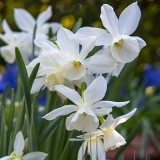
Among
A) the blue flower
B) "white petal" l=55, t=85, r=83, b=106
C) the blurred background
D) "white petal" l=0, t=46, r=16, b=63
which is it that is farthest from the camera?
the blue flower

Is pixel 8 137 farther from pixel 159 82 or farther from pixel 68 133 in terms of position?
pixel 159 82

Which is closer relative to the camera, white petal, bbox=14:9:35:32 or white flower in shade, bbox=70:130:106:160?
white flower in shade, bbox=70:130:106:160

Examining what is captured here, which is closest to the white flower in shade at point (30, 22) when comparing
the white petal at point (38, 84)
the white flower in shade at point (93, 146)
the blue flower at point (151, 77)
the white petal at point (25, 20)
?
the white petal at point (25, 20)

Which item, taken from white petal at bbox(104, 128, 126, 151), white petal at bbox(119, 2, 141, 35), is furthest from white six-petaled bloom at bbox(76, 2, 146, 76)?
white petal at bbox(104, 128, 126, 151)

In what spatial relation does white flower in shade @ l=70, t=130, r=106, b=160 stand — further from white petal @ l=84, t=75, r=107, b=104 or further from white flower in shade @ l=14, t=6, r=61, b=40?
white flower in shade @ l=14, t=6, r=61, b=40

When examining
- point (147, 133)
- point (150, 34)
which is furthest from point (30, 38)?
point (150, 34)

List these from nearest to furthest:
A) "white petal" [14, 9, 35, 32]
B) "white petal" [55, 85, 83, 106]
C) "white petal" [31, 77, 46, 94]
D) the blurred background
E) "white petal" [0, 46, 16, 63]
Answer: "white petal" [55, 85, 83, 106], "white petal" [31, 77, 46, 94], "white petal" [0, 46, 16, 63], "white petal" [14, 9, 35, 32], the blurred background

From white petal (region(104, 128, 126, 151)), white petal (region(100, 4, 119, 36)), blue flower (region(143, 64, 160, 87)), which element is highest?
blue flower (region(143, 64, 160, 87))

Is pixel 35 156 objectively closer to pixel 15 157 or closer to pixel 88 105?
pixel 15 157
